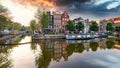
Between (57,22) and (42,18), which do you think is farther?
(57,22)

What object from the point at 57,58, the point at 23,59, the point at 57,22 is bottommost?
the point at 57,58

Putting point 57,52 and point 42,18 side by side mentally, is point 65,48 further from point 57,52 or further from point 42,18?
point 42,18

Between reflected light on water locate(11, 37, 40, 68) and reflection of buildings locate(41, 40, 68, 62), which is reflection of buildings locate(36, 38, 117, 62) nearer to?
reflection of buildings locate(41, 40, 68, 62)

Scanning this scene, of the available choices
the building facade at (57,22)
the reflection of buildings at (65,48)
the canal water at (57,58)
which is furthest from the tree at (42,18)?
the canal water at (57,58)

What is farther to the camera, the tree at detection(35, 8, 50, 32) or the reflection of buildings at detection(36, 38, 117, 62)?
the tree at detection(35, 8, 50, 32)

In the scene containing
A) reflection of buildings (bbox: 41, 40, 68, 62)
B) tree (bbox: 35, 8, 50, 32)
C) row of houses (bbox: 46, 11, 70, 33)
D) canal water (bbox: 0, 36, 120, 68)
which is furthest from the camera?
row of houses (bbox: 46, 11, 70, 33)

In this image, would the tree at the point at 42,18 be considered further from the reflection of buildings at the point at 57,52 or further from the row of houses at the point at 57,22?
the reflection of buildings at the point at 57,52

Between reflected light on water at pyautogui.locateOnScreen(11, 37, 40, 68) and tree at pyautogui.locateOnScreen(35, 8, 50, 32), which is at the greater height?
tree at pyautogui.locateOnScreen(35, 8, 50, 32)

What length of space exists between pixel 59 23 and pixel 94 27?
68.8 ft

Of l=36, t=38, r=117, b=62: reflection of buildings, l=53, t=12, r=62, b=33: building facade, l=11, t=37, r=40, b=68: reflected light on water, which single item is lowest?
l=36, t=38, r=117, b=62: reflection of buildings

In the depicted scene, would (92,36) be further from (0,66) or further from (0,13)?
(0,66)

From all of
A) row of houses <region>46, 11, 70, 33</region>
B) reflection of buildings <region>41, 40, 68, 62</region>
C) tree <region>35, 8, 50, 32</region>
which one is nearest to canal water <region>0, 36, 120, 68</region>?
reflection of buildings <region>41, 40, 68, 62</region>

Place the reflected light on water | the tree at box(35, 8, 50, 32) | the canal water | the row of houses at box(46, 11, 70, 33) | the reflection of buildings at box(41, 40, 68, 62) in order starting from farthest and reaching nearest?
the row of houses at box(46, 11, 70, 33), the tree at box(35, 8, 50, 32), the reflection of buildings at box(41, 40, 68, 62), the canal water, the reflected light on water

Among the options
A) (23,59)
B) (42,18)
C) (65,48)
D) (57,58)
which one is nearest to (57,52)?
(65,48)
